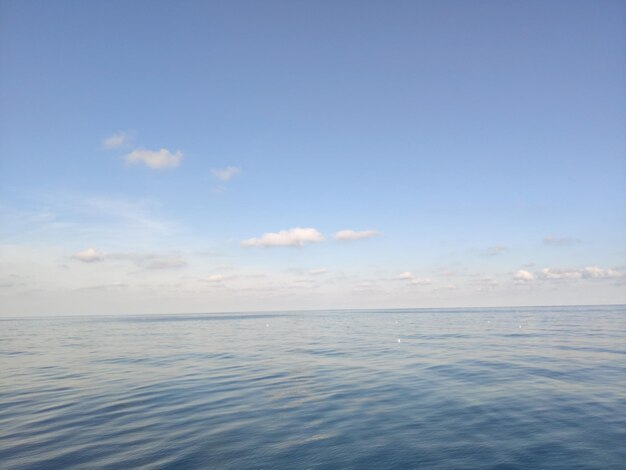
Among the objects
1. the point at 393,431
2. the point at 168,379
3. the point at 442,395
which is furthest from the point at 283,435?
the point at 168,379

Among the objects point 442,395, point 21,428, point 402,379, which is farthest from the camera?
point 402,379

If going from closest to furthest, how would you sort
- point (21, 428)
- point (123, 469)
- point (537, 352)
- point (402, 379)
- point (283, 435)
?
1. point (123, 469)
2. point (283, 435)
3. point (21, 428)
4. point (402, 379)
5. point (537, 352)

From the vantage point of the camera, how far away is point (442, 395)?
70.0 ft

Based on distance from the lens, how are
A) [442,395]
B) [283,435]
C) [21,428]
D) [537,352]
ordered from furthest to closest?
1. [537,352]
2. [442,395]
3. [21,428]
4. [283,435]

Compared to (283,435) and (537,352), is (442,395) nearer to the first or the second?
(283,435)

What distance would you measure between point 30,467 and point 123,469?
3.45 metres

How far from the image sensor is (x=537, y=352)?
39188 millimetres

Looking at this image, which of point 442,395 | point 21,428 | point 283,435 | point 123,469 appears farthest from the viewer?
point 442,395

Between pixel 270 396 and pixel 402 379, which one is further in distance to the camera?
pixel 402 379

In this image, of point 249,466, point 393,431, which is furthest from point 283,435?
point 393,431

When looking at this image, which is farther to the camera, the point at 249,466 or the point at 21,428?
the point at 21,428

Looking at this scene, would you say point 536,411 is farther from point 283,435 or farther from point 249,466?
point 249,466

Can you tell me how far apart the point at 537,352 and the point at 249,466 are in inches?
1491

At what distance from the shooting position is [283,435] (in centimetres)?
1527
